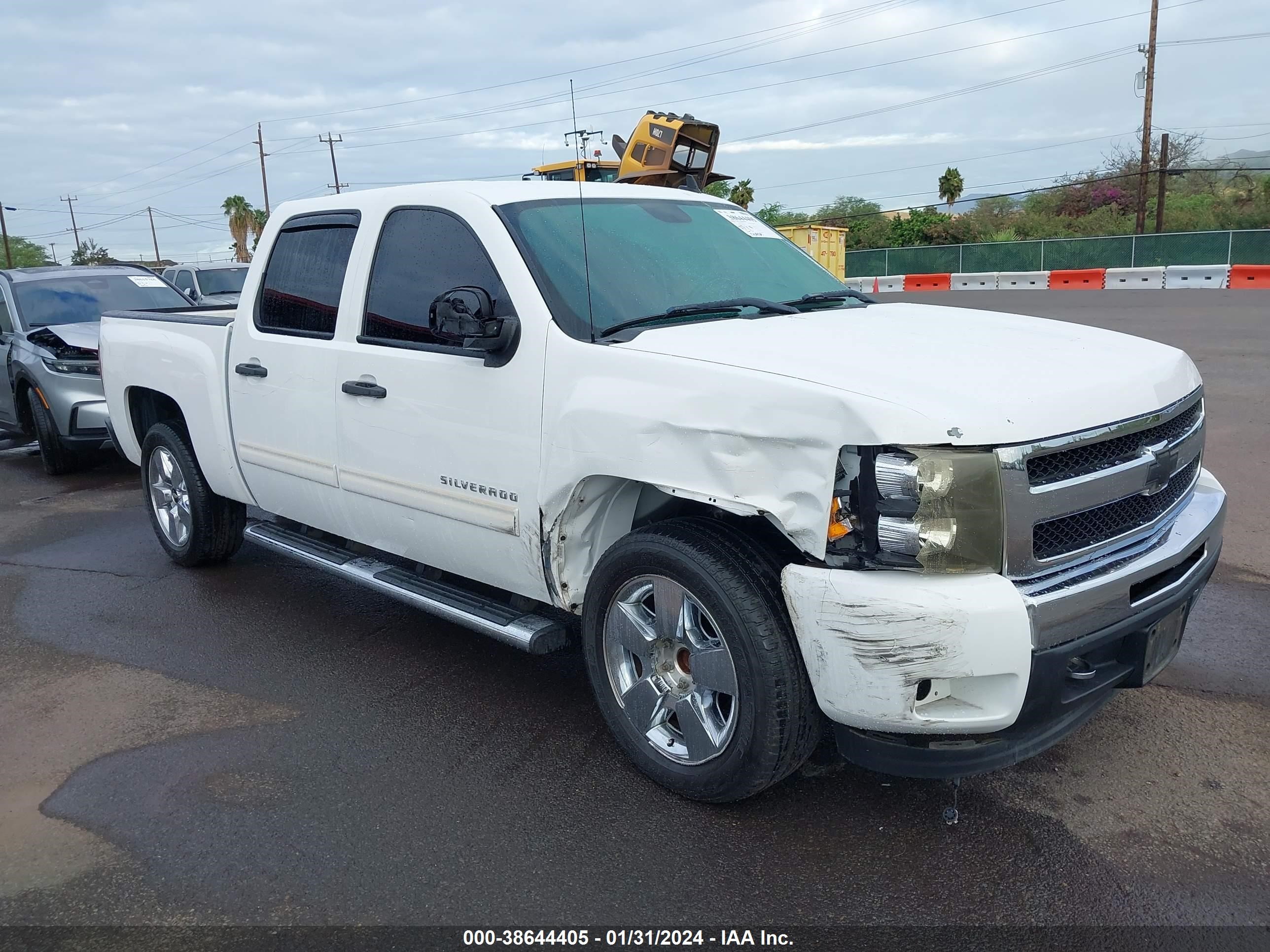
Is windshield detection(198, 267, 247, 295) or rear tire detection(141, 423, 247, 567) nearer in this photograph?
rear tire detection(141, 423, 247, 567)

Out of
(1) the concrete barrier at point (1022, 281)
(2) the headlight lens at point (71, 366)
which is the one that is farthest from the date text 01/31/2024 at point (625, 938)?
(1) the concrete barrier at point (1022, 281)

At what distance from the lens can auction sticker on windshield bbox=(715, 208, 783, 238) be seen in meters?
4.55

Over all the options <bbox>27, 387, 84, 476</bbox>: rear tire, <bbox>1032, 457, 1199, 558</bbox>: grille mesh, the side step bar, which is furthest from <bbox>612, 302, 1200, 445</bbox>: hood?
<bbox>27, 387, 84, 476</bbox>: rear tire

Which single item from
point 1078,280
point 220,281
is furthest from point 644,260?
point 1078,280

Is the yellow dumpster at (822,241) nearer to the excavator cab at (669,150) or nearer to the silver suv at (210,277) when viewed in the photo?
the excavator cab at (669,150)

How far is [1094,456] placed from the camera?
9.48ft

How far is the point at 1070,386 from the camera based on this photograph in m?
2.89

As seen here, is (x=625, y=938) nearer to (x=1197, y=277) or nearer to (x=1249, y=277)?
(x=1249, y=277)

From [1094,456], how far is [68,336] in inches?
354

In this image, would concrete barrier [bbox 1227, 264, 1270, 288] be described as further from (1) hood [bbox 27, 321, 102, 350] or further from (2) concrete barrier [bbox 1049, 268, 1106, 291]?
(1) hood [bbox 27, 321, 102, 350]

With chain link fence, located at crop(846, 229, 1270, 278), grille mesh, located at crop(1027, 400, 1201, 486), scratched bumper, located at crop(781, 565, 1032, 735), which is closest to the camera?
scratched bumper, located at crop(781, 565, 1032, 735)

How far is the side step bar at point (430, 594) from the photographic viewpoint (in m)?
3.72

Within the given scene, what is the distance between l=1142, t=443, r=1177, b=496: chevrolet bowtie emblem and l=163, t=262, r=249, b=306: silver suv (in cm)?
1458

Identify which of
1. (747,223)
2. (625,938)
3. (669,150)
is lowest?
(625,938)
